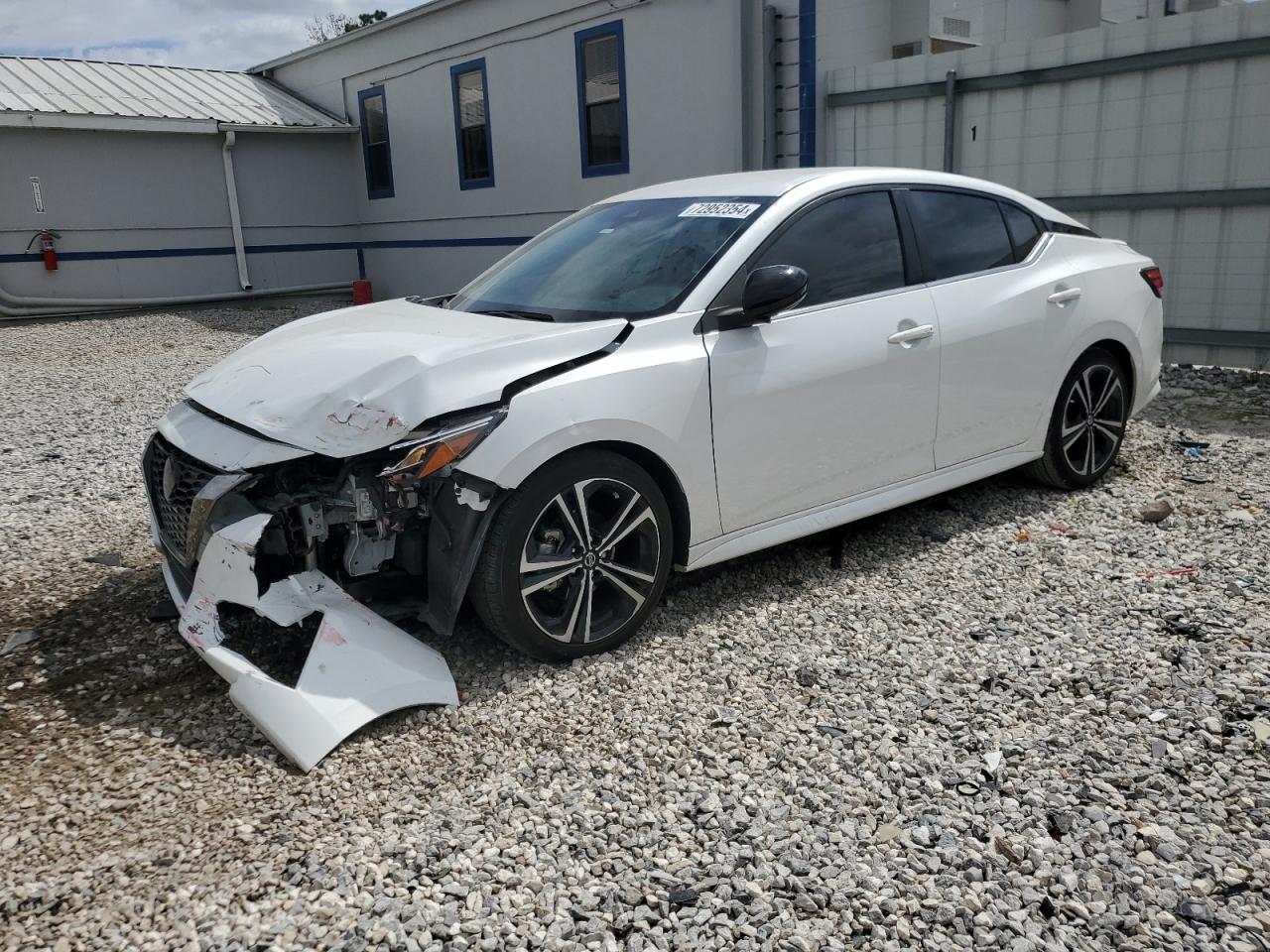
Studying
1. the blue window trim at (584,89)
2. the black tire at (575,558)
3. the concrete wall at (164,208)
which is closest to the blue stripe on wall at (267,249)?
the concrete wall at (164,208)

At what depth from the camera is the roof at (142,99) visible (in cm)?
1622

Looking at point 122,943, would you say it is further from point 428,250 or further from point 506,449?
point 428,250

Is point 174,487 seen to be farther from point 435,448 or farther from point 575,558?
point 575,558

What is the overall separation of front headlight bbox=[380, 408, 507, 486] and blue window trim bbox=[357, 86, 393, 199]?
15599 millimetres

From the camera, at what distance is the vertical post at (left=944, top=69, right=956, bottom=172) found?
32.0ft

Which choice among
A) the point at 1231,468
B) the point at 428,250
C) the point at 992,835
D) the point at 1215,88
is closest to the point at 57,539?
the point at 992,835

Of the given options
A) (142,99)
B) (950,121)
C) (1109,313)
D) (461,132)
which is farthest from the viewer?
(142,99)

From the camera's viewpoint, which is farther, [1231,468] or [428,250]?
[428,250]

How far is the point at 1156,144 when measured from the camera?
349 inches

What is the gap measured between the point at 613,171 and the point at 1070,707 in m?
11.0

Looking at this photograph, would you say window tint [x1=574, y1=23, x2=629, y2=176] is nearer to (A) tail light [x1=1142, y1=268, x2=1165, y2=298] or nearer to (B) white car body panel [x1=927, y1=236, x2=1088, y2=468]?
(A) tail light [x1=1142, y1=268, x2=1165, y2=298]

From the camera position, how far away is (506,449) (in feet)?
11.7

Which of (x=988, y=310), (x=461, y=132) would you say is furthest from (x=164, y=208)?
(x=988, y=310)

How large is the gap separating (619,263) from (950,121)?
6531 mm
